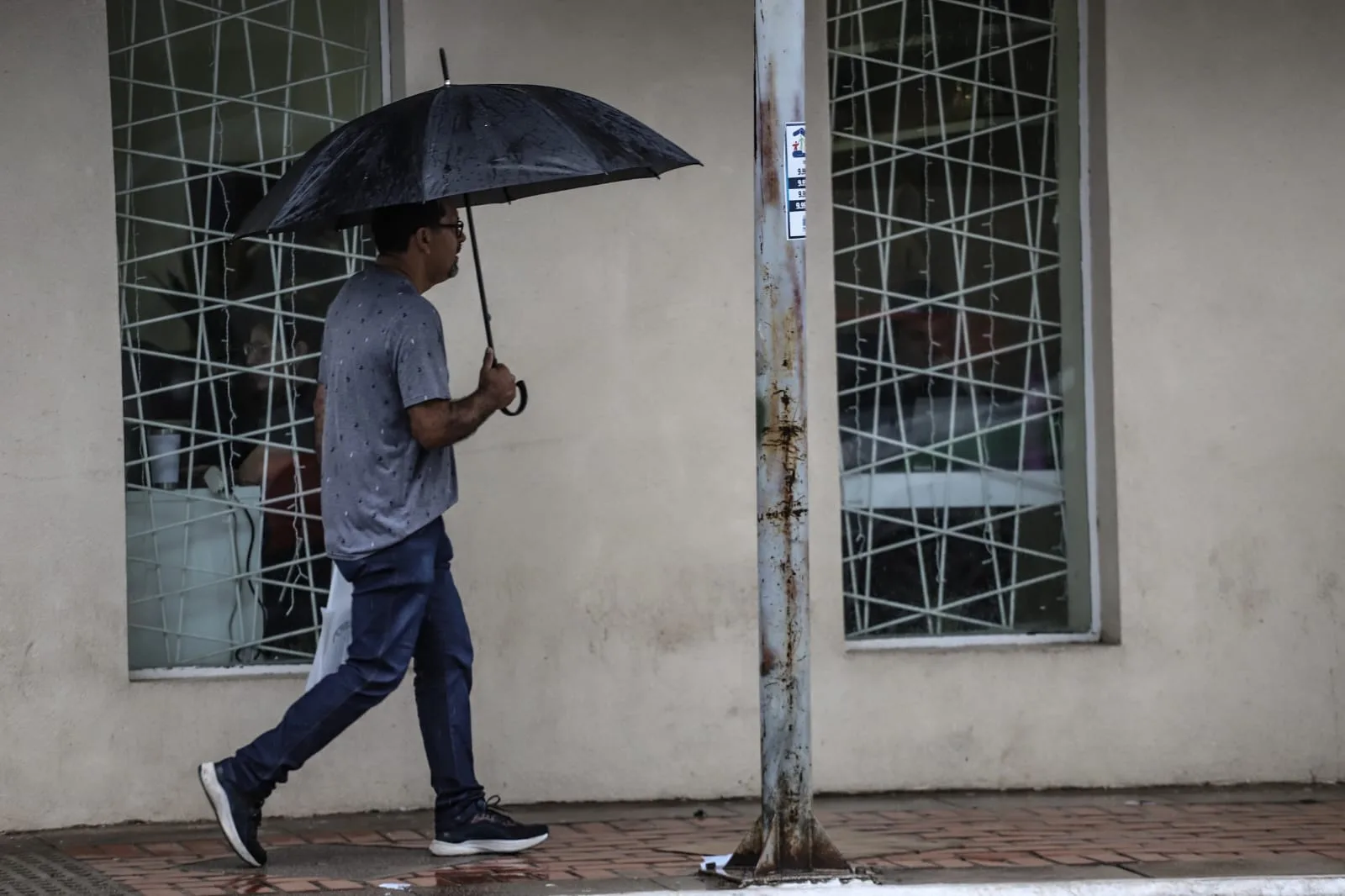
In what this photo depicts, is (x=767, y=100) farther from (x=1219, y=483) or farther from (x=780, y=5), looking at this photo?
(x=1219, y=483)

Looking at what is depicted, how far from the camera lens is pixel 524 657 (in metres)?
6.67

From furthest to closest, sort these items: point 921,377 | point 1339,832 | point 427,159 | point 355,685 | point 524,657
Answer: point 921,377
point 524,657
point 1339,832
point 355,685
point 427,159

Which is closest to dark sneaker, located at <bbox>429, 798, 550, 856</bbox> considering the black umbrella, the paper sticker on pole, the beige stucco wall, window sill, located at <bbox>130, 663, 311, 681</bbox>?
the beige stucco wall

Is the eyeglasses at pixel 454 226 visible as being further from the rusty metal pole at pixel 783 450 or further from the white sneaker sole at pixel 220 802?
the white sneaker sole at pixel 220 802

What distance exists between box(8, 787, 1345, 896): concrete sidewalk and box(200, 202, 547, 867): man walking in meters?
0.27

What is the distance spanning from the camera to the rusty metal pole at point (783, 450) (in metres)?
5.21

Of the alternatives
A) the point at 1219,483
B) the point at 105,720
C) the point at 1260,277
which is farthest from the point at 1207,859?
the point at 105,720

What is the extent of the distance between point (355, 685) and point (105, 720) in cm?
131

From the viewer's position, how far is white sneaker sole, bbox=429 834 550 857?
18.9 feet

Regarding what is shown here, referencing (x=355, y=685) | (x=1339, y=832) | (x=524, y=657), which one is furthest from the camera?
(x=524, y=657)

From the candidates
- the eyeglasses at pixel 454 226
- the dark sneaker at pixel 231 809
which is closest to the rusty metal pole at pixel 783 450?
the eyeglasses at pixel 454 226

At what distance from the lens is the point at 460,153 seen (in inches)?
204

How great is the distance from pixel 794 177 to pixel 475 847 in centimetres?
220

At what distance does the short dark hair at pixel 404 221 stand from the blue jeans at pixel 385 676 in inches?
33.4
